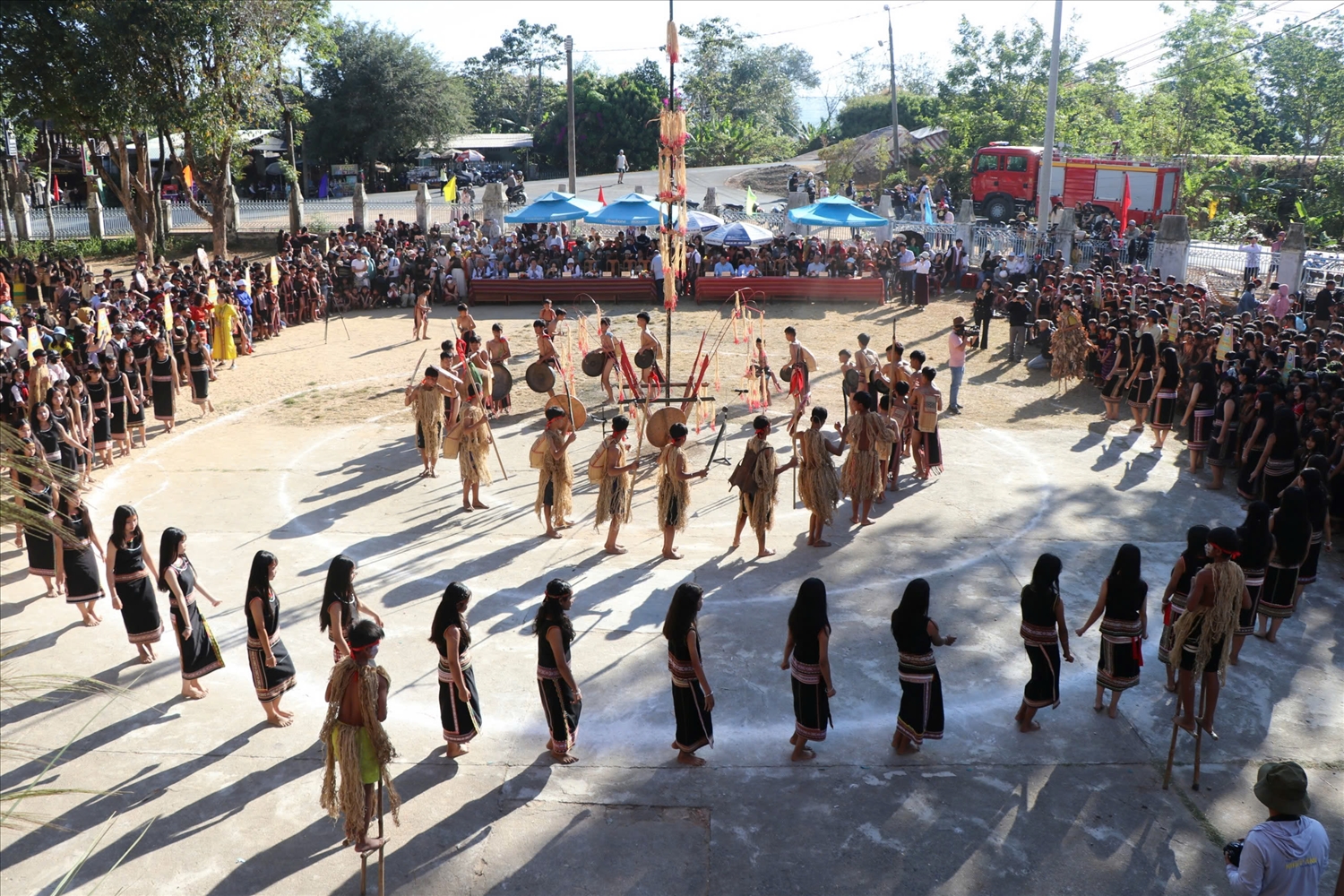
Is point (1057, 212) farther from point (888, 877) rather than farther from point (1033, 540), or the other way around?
point (888, 877)

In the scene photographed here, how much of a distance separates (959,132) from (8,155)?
36.1 metres

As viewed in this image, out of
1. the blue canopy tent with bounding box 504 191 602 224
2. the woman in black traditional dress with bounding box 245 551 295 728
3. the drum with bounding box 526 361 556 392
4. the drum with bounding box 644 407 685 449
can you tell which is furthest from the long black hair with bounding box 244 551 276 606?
the blue canopy tent with bounding box 504 191 602 224

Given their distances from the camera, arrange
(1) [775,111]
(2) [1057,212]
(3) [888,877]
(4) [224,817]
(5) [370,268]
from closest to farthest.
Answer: (3) [888,877] < (4) [224,817] < (5) [370,268] < (2) [1057,212] < (1) [775,111]

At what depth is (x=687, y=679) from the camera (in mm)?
7152

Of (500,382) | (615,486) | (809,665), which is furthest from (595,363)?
(809,665)

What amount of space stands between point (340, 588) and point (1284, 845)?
584cm

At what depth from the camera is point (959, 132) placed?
46.2 metres

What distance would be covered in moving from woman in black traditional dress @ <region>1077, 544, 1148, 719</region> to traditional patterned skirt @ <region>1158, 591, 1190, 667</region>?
40 cm

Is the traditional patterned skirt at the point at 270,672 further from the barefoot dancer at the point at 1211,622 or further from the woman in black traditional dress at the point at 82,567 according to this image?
the barefoot dancer at the point at 1211,622

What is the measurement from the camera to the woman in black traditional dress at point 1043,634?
744cm

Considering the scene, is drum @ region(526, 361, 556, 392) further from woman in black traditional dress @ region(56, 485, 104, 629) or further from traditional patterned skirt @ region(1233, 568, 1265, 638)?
traditional patterned skirt @ region(1233, 568, 1265, 638)

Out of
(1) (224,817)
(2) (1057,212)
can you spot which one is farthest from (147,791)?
(2) (1057,212)

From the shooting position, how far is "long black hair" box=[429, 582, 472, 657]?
7.09 m

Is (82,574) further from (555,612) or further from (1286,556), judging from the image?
(1286,556)
